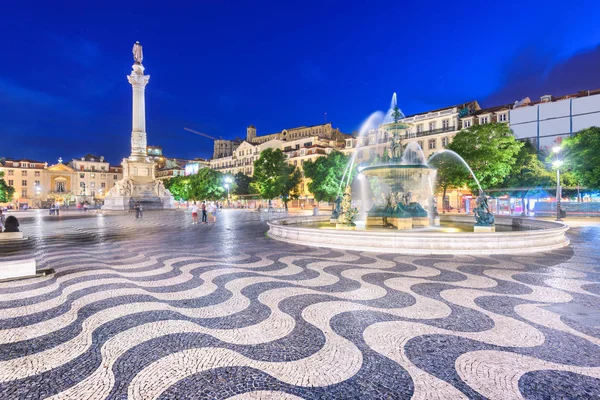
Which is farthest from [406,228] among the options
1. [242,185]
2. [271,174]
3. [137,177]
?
[242,185]

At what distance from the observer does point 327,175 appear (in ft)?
160

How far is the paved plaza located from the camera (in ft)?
9.43

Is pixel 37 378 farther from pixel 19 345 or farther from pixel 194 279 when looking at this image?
pixel 194 279

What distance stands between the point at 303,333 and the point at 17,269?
267 inches

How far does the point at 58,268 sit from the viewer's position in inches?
309

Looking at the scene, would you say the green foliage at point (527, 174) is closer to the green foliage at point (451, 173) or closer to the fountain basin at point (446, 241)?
the green foliage at point (451, 173)

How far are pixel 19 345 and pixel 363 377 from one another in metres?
3.97

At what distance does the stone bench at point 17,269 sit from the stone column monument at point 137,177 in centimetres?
4015

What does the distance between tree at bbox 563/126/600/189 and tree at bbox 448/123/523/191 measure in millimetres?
5403

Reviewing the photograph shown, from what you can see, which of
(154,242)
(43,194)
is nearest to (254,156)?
(43,194)

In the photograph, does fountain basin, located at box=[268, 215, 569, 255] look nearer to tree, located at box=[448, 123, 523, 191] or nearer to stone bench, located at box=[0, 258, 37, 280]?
stone bench, located at box=[0, 258, 37, 280]

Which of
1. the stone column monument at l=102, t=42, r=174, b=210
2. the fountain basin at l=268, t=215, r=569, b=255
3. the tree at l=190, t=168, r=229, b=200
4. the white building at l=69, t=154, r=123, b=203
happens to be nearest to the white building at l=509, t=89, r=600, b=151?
the fountain basin at l=268, t=215, r=569, b=255

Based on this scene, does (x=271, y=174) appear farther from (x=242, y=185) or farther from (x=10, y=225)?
Answer: (x=10, y=225)

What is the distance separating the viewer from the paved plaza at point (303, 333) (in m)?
2.88
